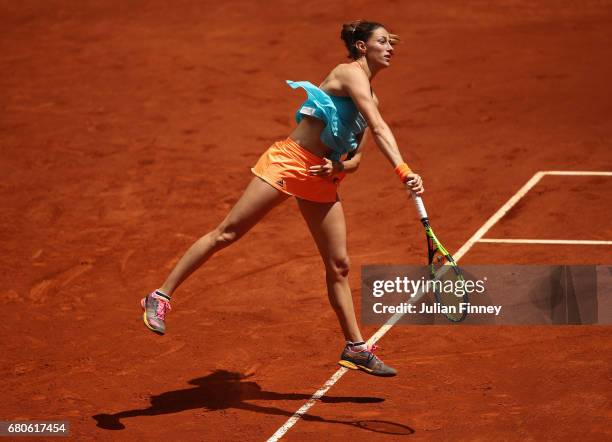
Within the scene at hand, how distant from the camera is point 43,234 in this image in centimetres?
1061

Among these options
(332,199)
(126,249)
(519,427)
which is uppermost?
(332,199)

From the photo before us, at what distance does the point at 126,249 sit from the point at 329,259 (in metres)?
3.65

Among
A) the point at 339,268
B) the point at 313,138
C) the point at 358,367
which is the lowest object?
the point at 358,367

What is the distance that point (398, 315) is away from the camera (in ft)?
28.6

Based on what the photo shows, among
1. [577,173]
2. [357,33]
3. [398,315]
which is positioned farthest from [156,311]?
[577,173]

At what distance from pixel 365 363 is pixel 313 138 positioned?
62.1 inches

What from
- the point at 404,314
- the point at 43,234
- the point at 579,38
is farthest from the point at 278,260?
the point at 579,38

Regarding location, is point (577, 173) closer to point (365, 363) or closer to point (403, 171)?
point (365, 363)

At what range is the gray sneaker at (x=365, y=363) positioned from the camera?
7215 mm

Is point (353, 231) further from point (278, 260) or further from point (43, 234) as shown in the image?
point (43, 234)

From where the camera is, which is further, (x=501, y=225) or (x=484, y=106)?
(x=484, y=106)

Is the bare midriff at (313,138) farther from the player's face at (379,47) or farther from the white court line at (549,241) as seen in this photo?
the white court line at (549,241)

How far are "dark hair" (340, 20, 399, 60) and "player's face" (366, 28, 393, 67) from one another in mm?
34

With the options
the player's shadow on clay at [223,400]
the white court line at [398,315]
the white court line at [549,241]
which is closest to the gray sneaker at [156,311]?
the player's shadow on clay at [223,400]
